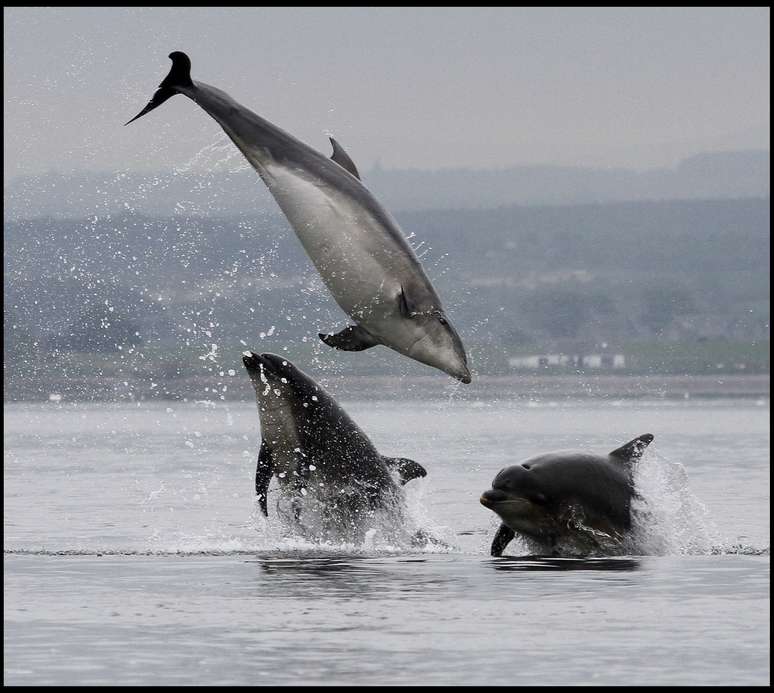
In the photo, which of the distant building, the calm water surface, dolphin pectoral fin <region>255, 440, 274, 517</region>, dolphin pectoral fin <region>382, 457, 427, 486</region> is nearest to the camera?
the calm water surface

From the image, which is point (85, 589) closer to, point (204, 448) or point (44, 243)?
point (204, 448)

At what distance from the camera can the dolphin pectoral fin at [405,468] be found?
62.7 feet

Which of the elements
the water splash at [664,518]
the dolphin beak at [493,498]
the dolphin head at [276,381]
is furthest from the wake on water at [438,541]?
the dolphin head at [276,381]

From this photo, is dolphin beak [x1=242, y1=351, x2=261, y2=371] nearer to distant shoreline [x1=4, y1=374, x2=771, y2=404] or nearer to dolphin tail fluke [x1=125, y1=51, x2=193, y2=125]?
dolphin tail fluke [x1=125, y1=51, x2=193, y2=125]

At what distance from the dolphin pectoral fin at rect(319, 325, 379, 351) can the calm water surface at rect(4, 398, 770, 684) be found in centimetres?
178

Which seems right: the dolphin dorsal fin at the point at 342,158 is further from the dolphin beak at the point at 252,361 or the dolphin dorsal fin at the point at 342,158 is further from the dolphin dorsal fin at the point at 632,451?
the dolphin dorsal fin at the point at 632,451

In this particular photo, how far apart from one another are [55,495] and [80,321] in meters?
93.6

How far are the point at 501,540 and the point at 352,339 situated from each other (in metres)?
4.36

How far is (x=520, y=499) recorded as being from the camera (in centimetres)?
1797

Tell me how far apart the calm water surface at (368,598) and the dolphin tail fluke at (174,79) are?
349cm

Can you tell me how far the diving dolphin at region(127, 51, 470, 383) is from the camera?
14312 mm

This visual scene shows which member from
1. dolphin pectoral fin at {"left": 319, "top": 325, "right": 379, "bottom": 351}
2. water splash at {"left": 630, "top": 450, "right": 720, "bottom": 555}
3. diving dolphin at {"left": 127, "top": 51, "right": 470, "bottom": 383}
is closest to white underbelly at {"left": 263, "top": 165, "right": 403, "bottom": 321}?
diving dolphin at {"left": 127, "top": 51, "right": 470, "bottom": 383}

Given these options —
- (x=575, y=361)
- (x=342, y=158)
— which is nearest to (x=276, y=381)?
(x=342, y=158)

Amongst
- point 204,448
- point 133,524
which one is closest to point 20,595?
point 133,524
